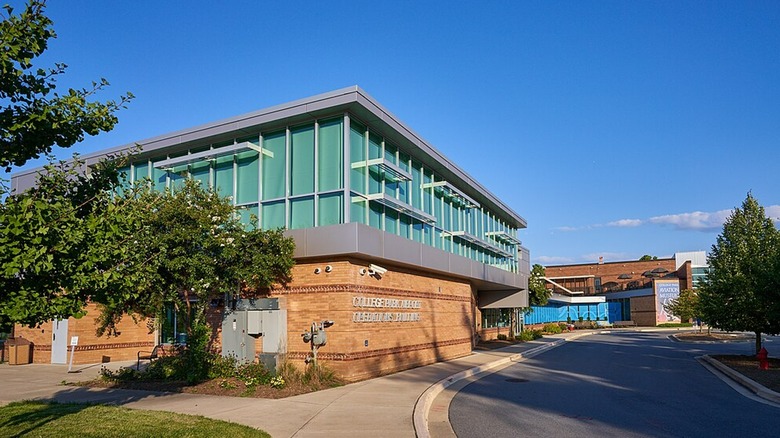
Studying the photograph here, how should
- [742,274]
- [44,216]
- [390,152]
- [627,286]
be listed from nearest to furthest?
[44,216] < [390,152] < [742,274] < [627,286]

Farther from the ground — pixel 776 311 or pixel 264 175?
pixel 264 175

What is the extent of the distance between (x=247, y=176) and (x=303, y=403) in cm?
837

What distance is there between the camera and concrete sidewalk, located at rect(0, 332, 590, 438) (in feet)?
34.9

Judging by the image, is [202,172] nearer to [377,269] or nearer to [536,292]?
[377,269]

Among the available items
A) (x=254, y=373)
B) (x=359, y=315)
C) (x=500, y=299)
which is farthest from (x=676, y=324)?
(x=254, y=373)

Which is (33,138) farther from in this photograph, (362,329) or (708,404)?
(708,404)

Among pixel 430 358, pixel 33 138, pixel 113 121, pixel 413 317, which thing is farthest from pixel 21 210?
pixel 430 358

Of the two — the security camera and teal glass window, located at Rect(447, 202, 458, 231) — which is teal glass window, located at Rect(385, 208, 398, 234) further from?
teal glass window, located at Rect(447, 202, 458, 231)

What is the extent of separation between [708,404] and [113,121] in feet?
44.1

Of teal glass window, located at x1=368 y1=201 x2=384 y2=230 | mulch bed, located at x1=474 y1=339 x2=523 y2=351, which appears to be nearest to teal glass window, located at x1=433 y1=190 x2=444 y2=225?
teal glass window, located at x1=368 y1=201 x2=384 y2=230

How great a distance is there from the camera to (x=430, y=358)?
888 inches

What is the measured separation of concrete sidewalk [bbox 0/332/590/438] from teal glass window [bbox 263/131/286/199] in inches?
246

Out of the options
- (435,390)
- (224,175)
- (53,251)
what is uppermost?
(224,175)

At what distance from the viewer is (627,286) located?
294 feet
